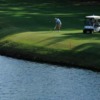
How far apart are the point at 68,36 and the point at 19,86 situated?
2113 cm

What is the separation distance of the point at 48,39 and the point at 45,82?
1813cm

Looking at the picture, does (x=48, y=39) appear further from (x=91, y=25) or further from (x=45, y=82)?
(x=45, y=82)

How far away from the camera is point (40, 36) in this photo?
65.9 metres

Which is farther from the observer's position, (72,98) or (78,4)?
(78,4)

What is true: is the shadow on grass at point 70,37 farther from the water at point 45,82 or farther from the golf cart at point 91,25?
the water at point 45,82

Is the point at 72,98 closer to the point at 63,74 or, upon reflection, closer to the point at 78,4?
the point at 63,74

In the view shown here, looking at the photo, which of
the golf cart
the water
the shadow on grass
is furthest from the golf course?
the water

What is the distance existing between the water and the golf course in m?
2.66

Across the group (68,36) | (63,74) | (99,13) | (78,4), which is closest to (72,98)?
(63,74)

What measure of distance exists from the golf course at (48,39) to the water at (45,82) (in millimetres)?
2663

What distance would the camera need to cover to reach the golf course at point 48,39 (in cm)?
5617

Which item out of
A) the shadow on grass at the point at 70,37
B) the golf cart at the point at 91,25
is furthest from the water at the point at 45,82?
the golf cart at the point at 91,25

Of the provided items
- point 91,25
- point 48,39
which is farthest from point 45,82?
point 91,25

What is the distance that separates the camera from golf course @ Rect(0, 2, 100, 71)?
56169 mm
